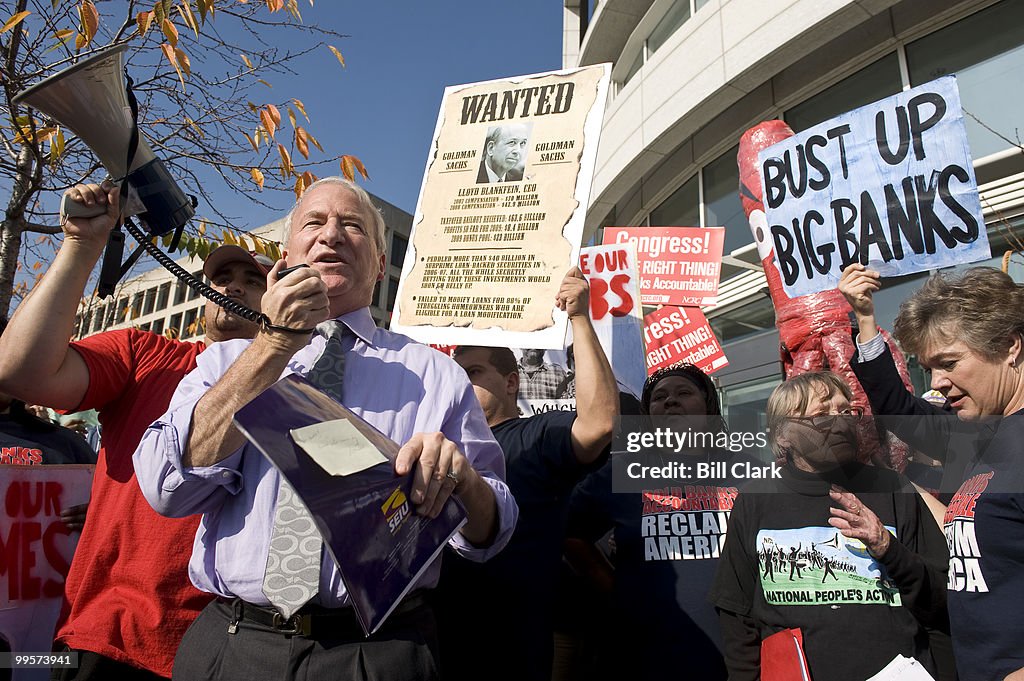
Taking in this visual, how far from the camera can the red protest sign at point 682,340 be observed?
16.2 ft

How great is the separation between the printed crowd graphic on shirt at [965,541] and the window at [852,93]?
7.22 metres

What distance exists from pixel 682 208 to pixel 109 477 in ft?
33.4

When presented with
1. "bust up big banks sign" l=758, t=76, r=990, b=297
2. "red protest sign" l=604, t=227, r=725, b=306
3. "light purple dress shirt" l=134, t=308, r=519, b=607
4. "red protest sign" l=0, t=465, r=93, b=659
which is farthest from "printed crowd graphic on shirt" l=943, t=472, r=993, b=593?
"red protest sign" l=604, t=227, r=725, b=306

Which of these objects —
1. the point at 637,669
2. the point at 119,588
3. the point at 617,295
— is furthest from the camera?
the point at 617,295

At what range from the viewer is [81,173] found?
139 inches

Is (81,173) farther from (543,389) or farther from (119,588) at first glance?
(543,389)

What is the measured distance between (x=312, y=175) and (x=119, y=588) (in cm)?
240

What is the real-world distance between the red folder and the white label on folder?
1550 mm

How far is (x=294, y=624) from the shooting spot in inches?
50.8

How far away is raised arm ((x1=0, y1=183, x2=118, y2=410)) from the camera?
1.45m

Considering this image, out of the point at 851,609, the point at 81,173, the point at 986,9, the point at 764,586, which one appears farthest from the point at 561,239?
the point at 986,9

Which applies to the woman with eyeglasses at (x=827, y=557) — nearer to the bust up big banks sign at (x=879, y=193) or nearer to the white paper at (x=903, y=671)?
the white paper at (x=903, y=671)

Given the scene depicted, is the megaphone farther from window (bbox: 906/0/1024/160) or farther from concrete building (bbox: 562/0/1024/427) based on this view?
window (bbox: 906/0/1024/160)

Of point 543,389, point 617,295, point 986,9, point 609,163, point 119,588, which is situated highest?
point 609,163
